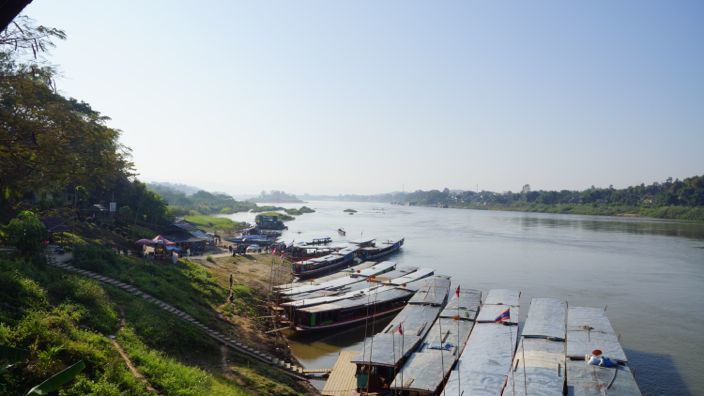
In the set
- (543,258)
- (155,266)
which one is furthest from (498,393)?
(543,258)

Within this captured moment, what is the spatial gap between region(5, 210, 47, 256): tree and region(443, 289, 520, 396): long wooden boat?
801 inches

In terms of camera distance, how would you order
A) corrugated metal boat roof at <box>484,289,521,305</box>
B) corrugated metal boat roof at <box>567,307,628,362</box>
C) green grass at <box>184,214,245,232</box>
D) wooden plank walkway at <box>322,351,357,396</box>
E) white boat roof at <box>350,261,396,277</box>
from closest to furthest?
1. wooden plank walkway at <box>322,351,357,396</box>
2. corrugated metal boat roof at <box>567,307,628,362</box>
3. corrugated metal boat roof at <box>484,289,521,305</box>
4. white boat roof at <box>350,261,396,277</box>
5. green grass at <box>184,214,245,232</box>

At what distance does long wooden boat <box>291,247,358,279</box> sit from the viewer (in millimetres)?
49812

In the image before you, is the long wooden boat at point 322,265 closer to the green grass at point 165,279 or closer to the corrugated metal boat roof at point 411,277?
the corrugated metal boat roof at point 411,277

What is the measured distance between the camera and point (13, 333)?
1262 cm

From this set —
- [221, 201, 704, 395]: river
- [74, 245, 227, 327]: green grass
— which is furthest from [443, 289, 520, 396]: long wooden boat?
[74, 245, 227, 327]: green grass

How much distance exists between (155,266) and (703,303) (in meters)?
46.3

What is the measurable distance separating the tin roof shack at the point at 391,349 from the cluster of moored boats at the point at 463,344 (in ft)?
0.14

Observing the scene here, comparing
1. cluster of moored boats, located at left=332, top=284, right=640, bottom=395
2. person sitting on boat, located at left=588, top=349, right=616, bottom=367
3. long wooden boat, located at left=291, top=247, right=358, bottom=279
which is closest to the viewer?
cluster of moored boats, located at left=332, top=284, right=640, bottom=395

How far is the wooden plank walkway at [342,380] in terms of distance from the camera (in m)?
19.2

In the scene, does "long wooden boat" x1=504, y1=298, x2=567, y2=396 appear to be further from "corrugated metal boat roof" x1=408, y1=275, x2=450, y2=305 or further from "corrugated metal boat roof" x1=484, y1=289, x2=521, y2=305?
"corrugated metal boat roof" x1=408, y1=275, x2=450, y2=305

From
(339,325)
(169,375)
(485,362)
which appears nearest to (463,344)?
(485,362)

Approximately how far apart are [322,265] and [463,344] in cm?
3063

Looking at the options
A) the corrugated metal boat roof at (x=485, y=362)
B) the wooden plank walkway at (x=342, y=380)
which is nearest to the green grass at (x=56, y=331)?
the wooden plank walkway at (x=342, y=380)
